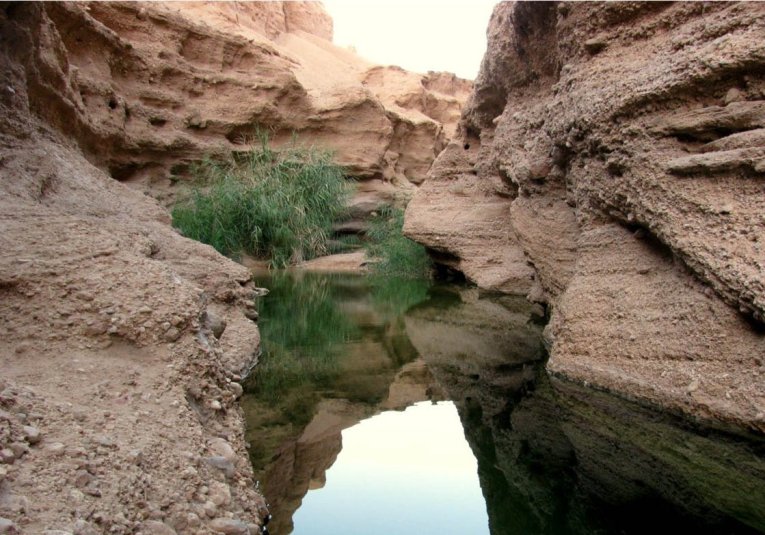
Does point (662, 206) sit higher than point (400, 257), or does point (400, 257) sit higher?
point (662, 206)

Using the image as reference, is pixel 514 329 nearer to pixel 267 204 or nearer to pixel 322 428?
pixel 322 428

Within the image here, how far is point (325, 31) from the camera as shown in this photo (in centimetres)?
3412

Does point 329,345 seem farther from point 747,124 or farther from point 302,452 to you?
point 747,124

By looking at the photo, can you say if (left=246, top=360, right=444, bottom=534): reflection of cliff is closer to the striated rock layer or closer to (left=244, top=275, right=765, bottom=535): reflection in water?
(left=244, top=275, right=765, bottom=535): reflection in water

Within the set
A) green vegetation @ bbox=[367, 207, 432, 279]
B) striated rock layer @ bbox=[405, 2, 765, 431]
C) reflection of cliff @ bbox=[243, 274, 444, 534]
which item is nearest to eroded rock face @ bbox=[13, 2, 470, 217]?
green vegetation @ bbox=[367, 207, 432, 279]

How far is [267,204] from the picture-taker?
533 inches

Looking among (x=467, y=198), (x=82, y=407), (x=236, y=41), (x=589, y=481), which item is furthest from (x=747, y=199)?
(x=236, y=41)

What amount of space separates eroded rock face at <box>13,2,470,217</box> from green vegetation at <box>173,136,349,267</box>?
995 millimetres

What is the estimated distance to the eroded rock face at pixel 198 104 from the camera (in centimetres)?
1267

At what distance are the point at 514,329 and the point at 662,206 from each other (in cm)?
257

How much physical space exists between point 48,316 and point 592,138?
152 inches

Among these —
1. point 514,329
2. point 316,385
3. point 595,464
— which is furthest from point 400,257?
point 595,464

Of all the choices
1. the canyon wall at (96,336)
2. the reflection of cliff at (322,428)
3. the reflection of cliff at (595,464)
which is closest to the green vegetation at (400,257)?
the canyon wall at (96,336)

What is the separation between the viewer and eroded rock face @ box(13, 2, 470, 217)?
41.6 ft
